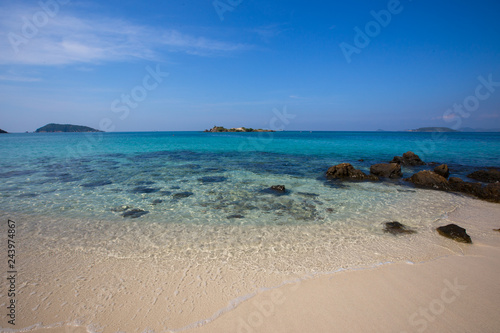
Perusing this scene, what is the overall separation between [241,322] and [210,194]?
9.22 meters

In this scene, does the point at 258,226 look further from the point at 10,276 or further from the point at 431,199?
the point at 431,199

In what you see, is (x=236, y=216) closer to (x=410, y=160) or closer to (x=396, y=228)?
(x=396, y=228)

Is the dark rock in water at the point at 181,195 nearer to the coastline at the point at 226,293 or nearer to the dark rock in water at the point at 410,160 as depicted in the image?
the coastline at the point at 226,293

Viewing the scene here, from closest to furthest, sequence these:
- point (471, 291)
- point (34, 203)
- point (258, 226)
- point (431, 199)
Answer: point (471, 291)
point (258, 226)
point (34, 203)
point (431, 199)

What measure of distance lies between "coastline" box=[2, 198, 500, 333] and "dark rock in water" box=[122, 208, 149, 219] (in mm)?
2904

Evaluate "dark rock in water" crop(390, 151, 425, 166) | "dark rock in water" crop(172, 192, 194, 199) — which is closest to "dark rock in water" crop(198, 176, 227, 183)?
"dark rock in water" crop(172, 192, 194, 199)

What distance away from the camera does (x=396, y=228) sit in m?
8.64

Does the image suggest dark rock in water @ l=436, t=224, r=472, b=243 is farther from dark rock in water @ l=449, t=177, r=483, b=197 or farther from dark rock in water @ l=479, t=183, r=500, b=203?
dark rock in water @ l=449, t=177, r=483, b=197

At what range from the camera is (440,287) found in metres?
5.27

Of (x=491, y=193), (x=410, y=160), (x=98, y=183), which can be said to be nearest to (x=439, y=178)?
(x=491, y=193)

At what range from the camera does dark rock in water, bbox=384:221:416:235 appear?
327 inches

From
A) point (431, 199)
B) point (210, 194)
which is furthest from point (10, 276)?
point (431, 199)

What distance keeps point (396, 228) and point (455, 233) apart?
1712 millimetres

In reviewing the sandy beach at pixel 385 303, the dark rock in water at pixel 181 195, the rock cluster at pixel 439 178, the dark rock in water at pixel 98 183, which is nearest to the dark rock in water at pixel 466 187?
the rock cluster at pixel 439 178
